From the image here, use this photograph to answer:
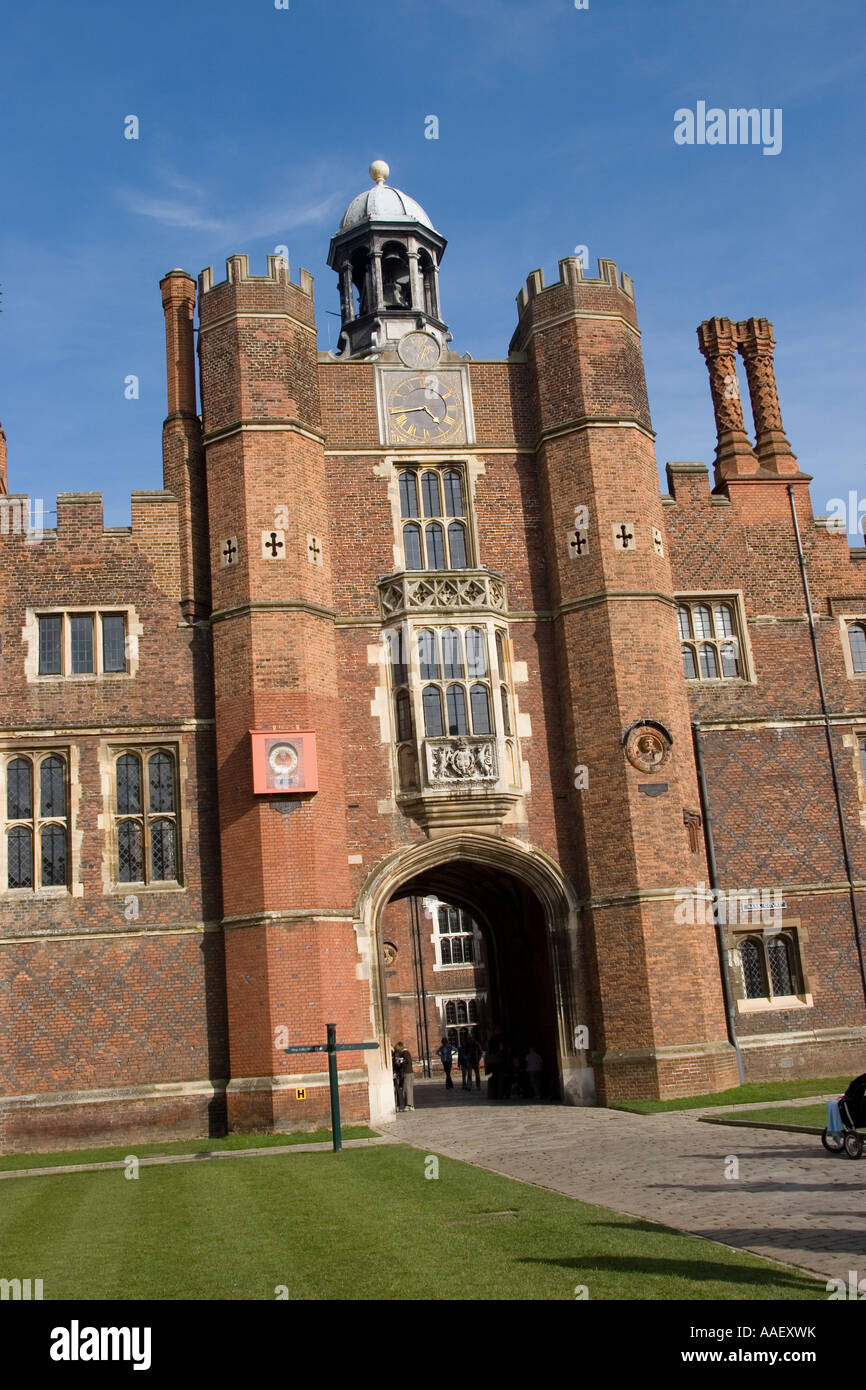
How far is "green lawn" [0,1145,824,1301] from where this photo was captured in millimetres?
7477

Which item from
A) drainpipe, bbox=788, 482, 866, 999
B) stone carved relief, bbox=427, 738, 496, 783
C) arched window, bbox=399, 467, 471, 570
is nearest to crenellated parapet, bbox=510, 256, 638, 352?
arched window, bbox=399, 467, 471, 570

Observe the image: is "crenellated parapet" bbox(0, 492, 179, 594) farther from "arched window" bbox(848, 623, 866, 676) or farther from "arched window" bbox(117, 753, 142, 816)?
"arched window" bbox(848, 623, 866, 676)

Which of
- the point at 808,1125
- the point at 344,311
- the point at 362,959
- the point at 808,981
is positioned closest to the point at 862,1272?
the point at 808,1125

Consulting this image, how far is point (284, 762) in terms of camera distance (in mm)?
21078

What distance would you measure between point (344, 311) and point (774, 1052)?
19831mm

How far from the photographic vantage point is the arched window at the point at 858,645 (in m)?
25.3

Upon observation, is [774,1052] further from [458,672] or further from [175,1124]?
[175,1124]

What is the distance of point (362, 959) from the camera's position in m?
21.7

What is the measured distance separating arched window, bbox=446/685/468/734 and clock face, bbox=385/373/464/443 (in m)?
5.09

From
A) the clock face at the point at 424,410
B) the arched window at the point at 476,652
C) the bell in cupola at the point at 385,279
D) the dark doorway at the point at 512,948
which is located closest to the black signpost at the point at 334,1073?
the dark doorway at the point at 512,948

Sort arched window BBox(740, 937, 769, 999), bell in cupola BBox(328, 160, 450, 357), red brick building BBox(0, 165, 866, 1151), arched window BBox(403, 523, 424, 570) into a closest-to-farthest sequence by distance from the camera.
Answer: red brick building BBox(0, 165, 866, 1151) → arched window BBox(740, 937, 769, 999) → arched window BBox(403, 523, 424, 570) → bell in cupola BBox(328, 160, 450, 357)

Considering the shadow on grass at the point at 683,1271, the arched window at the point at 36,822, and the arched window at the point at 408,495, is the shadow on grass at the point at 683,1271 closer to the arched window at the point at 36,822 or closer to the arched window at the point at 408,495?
the arched window at the point at 36,822

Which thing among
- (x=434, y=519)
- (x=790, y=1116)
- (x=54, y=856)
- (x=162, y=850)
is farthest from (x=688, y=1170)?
(x=434, y=519)

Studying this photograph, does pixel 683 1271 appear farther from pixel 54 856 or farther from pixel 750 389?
pixel 750 389
